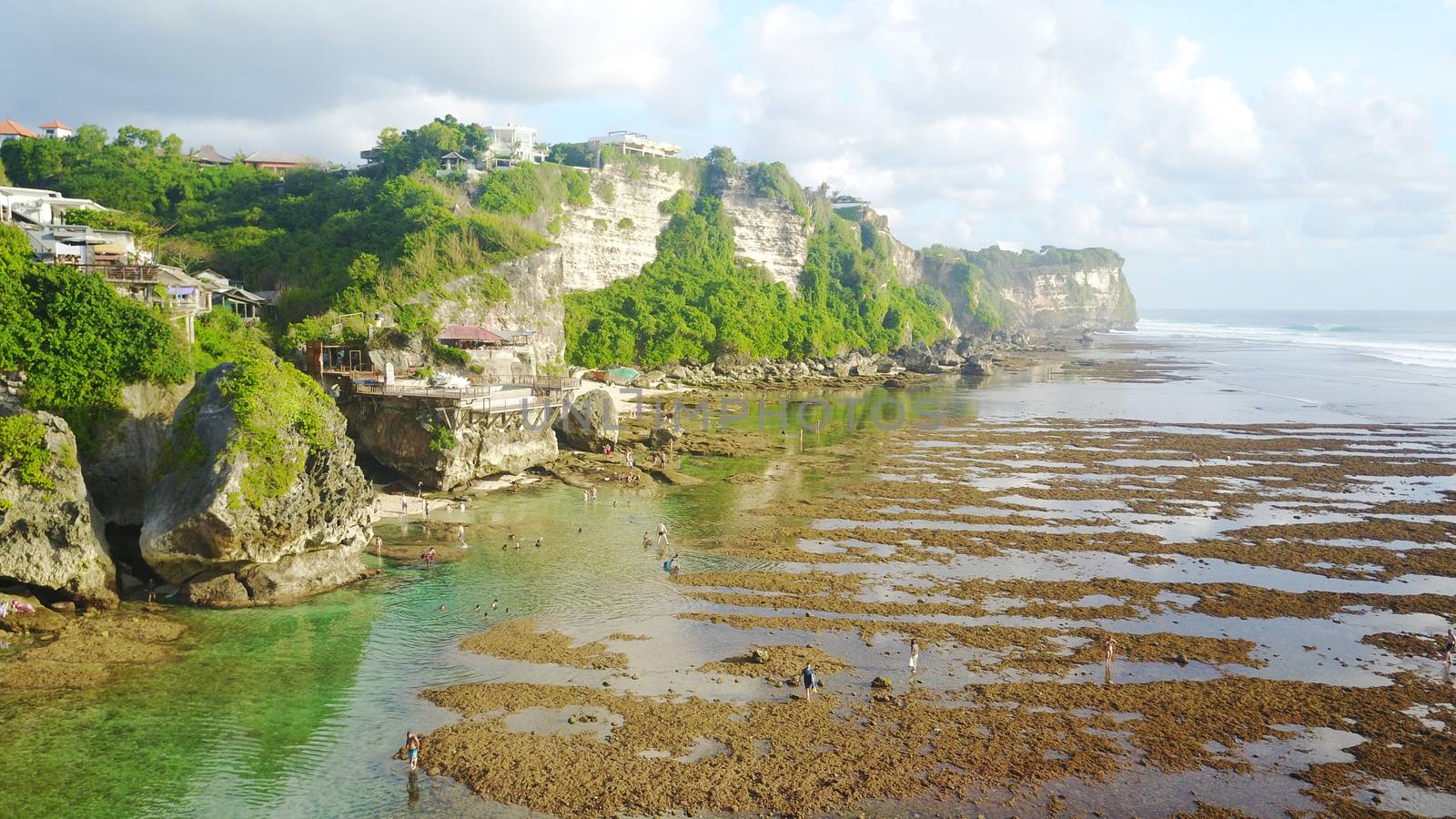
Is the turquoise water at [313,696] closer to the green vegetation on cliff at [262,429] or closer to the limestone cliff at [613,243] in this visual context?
the green vegetation on cliff at [262,429]

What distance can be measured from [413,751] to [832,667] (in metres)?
10.7

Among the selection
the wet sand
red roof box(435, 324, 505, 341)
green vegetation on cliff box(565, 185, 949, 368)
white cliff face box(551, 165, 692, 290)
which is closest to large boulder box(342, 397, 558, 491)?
red roof box(435, 324, 505, 341)

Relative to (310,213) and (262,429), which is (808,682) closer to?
(262,429)

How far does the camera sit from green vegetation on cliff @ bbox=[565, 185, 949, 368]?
279ft

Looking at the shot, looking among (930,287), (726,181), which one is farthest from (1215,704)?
(930,287)

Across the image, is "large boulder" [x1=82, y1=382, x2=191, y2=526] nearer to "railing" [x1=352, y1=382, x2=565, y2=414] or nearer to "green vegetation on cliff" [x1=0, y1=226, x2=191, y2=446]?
"green vegetation on cliff" [x1=0, y1=226, x2=191, y2=446]

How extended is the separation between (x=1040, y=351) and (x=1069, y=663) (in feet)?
417

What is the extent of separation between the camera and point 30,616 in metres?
23.5

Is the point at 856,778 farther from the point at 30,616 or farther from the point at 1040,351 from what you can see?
the point at 1040,351

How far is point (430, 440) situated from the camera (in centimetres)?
3950

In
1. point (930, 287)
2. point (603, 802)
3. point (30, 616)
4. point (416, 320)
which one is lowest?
point (603, 802)

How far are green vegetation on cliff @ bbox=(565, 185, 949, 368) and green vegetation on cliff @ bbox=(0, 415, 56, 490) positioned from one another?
181 ft

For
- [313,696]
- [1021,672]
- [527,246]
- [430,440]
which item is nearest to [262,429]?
[313,696]

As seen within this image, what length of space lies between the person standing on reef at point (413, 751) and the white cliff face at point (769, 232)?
95567 millimetres
